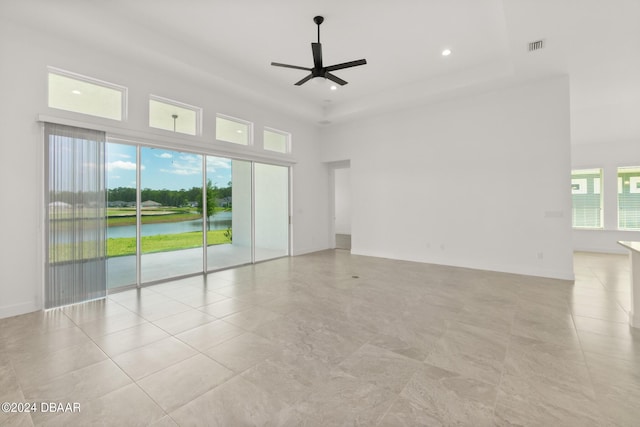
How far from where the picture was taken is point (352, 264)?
6.46 metres

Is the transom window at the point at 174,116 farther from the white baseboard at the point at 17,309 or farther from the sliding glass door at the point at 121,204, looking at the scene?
the white baseboard at the point at 17,309

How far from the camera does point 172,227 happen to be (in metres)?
5.41

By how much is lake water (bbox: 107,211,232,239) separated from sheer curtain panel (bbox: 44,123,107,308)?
39 cm

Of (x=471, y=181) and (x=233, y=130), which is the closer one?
(x=471, y=181)

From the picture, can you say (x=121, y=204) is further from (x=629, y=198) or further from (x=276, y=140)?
(x=629, y=198)

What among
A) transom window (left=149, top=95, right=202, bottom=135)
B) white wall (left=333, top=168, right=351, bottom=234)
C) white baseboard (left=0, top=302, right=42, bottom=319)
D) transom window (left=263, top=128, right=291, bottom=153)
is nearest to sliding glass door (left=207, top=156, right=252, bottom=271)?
transom window (left=149, top=95, right=202, bottom=135)

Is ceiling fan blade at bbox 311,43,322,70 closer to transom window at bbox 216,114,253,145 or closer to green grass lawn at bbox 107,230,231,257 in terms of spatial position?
transom window at bbox 216,114,253,145

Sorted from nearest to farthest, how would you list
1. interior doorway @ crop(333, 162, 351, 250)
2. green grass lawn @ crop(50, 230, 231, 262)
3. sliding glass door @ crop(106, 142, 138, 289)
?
green grass lawn @ crop(50, 230, 231, 262) < sliding glass door @ crop(106, 142, 138, 289) < interior doorway @ crop(333, 162, 351, 250)

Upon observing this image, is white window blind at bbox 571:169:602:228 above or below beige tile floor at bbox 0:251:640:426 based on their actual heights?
above

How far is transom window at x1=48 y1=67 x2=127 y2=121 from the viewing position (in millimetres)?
3855

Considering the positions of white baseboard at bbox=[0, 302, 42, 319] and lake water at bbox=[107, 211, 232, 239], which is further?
lake water at bbox=[107, 211, 232, 239]

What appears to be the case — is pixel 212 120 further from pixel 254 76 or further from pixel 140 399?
pixel 140 399

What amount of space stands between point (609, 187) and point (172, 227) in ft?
38.2

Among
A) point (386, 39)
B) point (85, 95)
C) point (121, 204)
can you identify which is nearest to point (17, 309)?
point (121, 204)
